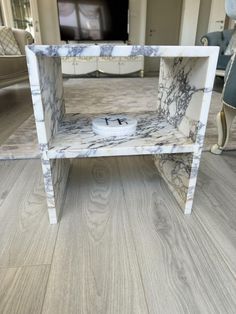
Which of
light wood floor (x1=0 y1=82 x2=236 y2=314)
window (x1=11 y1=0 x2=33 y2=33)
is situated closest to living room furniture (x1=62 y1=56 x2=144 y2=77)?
window (x1=11 y1=0 x2=33 y2=33)

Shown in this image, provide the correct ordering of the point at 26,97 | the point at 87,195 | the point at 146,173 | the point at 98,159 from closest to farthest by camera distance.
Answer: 1. the point at 87,195
2. the point at 146,173
3. the point at 98,159
4. the point at 26,97

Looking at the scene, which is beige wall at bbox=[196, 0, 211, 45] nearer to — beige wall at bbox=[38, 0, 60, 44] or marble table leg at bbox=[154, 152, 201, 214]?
beige wall at bbox=[38, 0, 60, 44]

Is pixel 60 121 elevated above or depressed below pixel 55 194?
above

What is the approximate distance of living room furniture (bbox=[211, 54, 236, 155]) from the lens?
95 cm

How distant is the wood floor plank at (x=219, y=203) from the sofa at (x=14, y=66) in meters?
1.56

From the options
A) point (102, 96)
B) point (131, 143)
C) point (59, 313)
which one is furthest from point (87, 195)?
point (102, 96)

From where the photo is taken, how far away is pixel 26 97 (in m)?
2.45

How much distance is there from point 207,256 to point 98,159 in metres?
0.66

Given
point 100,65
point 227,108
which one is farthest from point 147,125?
point 100,65

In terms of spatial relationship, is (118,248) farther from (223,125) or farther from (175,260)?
(223,125)

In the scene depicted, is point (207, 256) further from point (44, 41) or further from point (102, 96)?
point (44, 41)

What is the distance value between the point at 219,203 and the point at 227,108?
467mm

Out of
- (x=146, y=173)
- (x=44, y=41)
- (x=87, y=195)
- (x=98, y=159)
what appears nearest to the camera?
(x=87, y=195)

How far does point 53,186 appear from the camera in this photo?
26.6 inches
